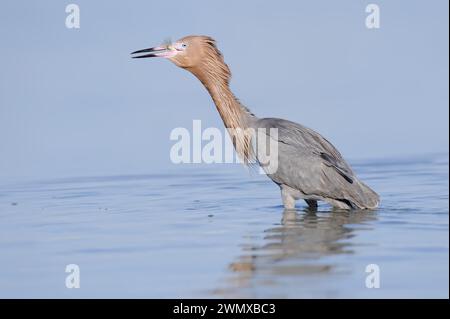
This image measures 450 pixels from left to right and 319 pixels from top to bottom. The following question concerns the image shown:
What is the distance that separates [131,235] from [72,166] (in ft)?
24.2

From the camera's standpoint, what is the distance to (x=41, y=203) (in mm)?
16047

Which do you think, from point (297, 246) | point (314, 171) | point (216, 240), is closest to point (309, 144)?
point (314, 171)

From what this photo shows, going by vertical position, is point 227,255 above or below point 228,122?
below

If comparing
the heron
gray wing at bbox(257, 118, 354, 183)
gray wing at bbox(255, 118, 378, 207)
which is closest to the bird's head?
the heron

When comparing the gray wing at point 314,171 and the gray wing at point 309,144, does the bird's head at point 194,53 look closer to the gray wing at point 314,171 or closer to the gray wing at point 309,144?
the gray wing at point 309,144

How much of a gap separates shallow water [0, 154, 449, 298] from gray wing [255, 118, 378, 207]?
34cm

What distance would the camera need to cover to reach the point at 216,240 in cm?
1264

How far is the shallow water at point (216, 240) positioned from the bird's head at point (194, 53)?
78.3 inches

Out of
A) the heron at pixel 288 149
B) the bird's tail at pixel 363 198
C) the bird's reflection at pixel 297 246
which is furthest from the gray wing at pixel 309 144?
the bird's reflection at pixel 297 246
